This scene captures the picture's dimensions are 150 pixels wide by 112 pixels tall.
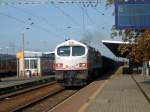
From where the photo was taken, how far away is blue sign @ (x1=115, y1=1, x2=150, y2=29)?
1939 cm

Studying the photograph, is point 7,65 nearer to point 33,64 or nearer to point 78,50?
point 33,64

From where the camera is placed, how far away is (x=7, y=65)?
7125 centimetres

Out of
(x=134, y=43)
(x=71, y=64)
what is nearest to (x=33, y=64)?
(x=71, y=64)

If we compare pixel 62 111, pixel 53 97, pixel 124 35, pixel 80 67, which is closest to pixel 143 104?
pixel 62 111

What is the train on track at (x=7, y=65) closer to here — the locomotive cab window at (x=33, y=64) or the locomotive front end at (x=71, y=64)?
the locomotive cab window at (x=33, y=64)

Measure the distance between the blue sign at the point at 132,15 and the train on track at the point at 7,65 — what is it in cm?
4823

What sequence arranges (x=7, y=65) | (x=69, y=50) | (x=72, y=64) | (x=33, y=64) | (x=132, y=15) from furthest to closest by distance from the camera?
(x=7, y=65) < (x=33, y=64) < (x=69, y=50) < (x=72, y=64) < (x=132, y=15)

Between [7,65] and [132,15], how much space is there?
53.0 meters

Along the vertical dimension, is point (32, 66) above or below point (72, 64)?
above

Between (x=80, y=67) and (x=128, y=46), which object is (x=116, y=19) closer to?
(x=128, y=46)

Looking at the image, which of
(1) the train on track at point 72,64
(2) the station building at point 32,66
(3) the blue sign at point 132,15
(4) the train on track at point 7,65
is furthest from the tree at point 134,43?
(4) the train on track at point 7,65

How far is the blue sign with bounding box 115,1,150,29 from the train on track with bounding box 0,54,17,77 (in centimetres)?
4823

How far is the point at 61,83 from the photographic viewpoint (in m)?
31.3

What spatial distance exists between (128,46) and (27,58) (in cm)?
3661
